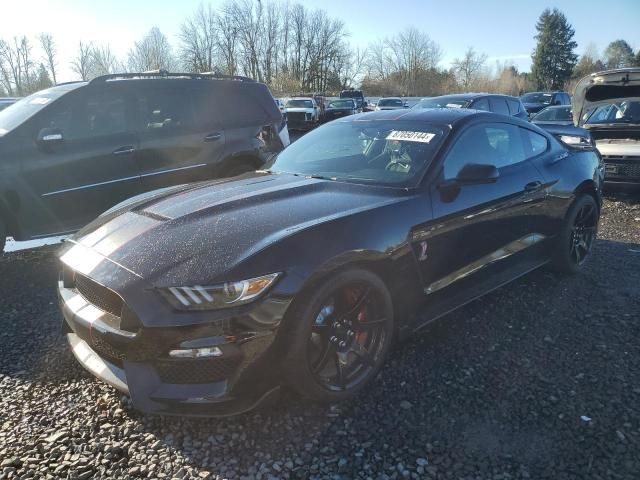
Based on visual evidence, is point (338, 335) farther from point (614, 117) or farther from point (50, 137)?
point (614, 117)

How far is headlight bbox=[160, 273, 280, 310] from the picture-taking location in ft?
7.22

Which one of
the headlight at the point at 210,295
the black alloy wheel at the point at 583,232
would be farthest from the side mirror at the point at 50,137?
the black alloy wheel at the point at 583,232

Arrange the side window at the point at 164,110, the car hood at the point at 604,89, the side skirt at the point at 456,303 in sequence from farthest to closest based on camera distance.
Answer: the car hood at the point at 604,89, the side window at the point at 164,110, the side skirt at the point at 456,303

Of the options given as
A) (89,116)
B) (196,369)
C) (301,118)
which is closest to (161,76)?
(89,116)

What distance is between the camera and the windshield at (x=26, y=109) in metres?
4.83

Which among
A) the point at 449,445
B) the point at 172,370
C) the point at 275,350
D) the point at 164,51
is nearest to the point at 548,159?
the point at 449,445

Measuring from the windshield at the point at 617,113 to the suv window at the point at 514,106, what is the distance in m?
2.52

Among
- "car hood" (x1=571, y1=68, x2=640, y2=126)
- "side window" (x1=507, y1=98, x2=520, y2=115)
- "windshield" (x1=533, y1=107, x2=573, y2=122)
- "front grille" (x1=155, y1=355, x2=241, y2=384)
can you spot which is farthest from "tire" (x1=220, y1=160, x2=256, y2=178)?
"windshield" (x1=533, y1=107, x2=573, y2=122)

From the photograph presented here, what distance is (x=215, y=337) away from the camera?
2201mm

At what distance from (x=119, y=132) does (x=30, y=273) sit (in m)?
1.71

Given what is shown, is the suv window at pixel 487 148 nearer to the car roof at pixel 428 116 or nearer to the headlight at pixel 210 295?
the car roof at pixel 428 116

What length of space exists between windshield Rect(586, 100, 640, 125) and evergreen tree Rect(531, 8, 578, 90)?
6742 centimetres

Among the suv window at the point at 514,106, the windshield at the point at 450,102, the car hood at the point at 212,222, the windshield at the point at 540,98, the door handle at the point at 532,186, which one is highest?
the windshield at the point at 540,98

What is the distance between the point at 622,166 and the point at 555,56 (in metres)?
71.8
